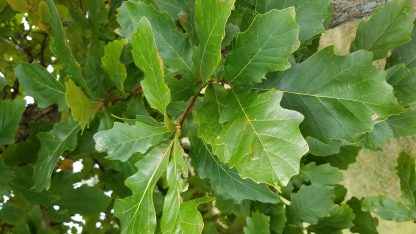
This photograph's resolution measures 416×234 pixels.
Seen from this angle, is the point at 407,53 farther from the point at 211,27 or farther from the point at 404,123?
the point at 211,27

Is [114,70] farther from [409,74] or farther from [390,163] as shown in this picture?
[390,163]

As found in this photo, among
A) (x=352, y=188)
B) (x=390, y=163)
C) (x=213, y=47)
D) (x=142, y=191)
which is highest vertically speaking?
(x=213, y=47)

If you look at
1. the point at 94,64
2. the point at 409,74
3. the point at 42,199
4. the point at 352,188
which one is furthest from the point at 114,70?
the point at 352,188

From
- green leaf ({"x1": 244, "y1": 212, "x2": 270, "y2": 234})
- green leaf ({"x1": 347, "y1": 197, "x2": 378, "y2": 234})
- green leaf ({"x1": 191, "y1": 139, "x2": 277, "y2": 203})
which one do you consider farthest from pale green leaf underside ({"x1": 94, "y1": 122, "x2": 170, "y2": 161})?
green leaf ({"x1": 347, "y1": 197, "x2": 378, "y2": 234})

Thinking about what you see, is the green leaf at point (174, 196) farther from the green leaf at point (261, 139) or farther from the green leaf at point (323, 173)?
the green leaf at point (323, 173)

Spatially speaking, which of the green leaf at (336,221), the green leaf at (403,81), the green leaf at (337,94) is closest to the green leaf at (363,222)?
the green leaf at (336,221)

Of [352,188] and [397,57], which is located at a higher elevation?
[397,57]

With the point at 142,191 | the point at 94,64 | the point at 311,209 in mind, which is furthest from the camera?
the point at 311,209
